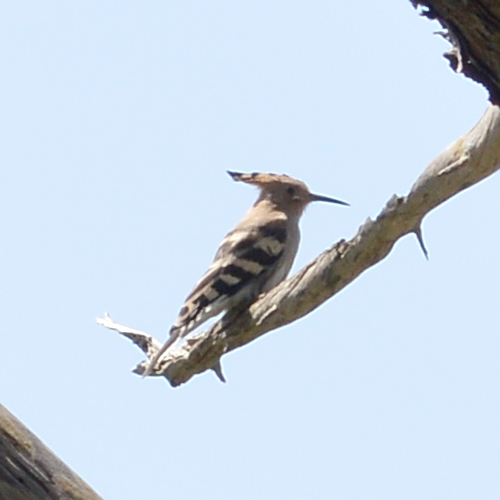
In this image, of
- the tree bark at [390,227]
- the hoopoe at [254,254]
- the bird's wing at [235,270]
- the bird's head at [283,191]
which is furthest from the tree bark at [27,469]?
the bird's head at [283,191]

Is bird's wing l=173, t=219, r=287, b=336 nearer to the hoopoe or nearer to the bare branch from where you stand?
the hoopoe

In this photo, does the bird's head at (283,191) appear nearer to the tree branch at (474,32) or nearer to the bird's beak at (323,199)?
the bird's beak at (323,199)

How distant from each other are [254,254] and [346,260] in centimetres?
275

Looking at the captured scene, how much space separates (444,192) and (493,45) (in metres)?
1.63

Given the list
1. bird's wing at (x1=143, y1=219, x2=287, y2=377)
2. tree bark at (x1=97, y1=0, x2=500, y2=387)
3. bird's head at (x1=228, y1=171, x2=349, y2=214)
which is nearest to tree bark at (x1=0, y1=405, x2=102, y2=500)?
tree bark at (x1=97, y1=0, x2=500, y2=387)

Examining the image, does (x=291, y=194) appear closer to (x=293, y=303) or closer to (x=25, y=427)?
(x=293, y=303)

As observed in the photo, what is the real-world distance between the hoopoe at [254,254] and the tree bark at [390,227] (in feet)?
1.10

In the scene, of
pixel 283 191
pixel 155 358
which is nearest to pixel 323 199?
pixel 283 191

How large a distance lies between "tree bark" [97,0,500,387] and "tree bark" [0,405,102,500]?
1256mm

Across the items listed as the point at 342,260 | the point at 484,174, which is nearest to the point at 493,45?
the point at 484,174

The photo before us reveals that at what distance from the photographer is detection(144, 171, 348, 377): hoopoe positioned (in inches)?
222

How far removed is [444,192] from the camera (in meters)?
3.23

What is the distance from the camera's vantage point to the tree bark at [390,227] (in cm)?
163

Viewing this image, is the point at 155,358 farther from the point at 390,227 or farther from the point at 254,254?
the point at 254,254
